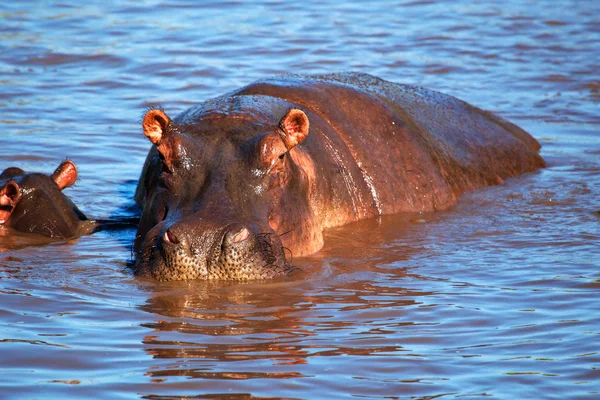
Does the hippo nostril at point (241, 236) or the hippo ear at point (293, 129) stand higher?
the hippo ear at point (293, 129)

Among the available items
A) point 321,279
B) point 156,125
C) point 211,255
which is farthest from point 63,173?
point 321,279

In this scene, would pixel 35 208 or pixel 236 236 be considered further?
pixel 35 208

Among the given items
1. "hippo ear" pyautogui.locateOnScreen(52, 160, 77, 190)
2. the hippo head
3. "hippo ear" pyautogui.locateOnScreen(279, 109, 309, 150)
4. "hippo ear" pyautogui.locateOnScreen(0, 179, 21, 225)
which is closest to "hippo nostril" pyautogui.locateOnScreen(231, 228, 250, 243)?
the hippo head

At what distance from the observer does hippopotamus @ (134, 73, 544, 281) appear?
662 cm

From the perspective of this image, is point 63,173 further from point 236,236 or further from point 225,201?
point 236,236

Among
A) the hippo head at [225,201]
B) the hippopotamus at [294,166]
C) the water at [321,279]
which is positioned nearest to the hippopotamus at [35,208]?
the water at [321,279]

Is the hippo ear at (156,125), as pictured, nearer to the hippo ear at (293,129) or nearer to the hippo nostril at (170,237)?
the hippo ear at (293,129)

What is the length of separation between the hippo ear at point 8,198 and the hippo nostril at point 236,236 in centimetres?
227

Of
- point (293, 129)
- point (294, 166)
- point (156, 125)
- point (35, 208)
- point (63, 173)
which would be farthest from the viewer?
point (63, 173)

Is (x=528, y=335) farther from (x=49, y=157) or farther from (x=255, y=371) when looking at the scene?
(x=49, y=157)

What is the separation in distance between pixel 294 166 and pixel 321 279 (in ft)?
2.96

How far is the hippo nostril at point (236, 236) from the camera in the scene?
648cm

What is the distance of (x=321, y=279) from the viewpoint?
7023 millimetres

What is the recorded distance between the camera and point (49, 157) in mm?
10719
